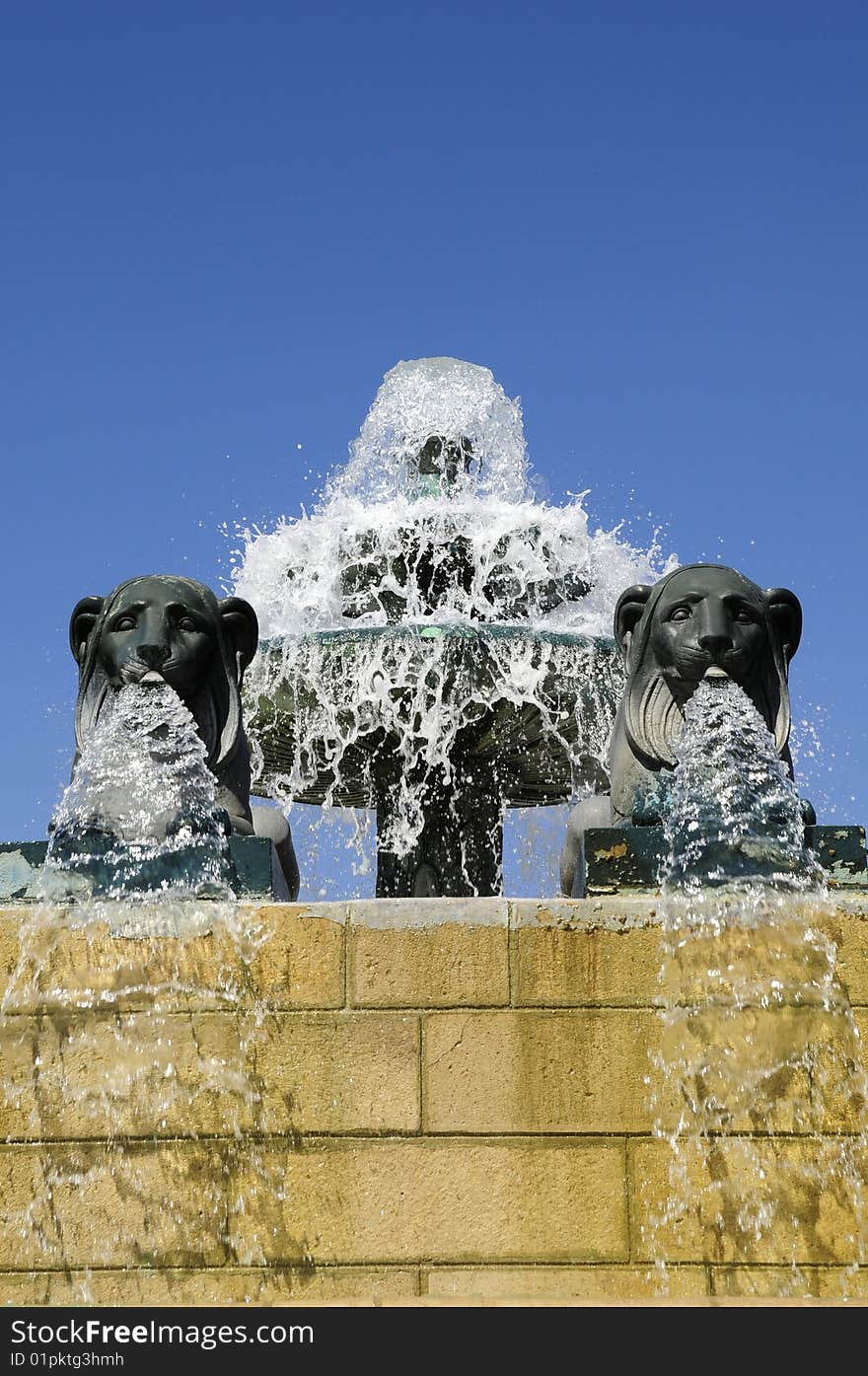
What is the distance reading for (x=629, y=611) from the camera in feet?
24.5

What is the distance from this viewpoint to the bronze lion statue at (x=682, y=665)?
707 centimetres

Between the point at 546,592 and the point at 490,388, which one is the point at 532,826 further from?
the point at 490,388

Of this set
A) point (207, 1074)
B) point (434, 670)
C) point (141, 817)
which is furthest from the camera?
point (434, 670)

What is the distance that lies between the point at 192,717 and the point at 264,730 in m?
3.98

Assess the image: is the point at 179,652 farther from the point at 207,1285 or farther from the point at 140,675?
the point at 207,1285

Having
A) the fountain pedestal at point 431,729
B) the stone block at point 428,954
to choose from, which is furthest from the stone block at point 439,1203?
the fountain pedestal at point 431,729

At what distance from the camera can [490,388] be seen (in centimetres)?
1410

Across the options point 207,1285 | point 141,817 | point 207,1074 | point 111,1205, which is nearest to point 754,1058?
point 207,1074

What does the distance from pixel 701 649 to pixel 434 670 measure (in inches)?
147

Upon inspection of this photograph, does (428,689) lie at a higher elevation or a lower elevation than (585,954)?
higher

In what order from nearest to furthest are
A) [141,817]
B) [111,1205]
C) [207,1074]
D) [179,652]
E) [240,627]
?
[111,1205], [207,1074], [141,817], [179,652], [240,627]

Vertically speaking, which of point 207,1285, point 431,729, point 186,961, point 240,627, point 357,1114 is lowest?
point 207,1285

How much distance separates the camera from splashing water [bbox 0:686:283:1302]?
6.16m
